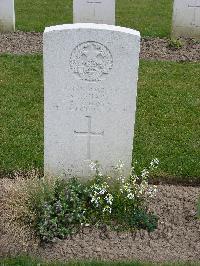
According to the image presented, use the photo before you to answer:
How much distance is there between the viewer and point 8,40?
10.1 metres

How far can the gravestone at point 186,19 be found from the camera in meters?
10.6

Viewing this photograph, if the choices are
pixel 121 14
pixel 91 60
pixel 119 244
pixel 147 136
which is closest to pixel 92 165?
pixel 119 244

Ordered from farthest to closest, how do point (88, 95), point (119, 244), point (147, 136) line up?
1. point (147, 136)
2. point (88, 95)
3. point (119, 244)

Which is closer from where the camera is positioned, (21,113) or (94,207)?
(94,207)

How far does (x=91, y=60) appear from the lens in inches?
183

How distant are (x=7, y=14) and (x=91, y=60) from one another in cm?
627

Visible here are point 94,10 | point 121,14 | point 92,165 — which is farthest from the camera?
point 121,14

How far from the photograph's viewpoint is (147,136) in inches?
261

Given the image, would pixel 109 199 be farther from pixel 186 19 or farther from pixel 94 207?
pixel 186 19

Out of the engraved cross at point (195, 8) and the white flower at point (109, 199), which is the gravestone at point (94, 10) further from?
the white flower at point (109, 199)

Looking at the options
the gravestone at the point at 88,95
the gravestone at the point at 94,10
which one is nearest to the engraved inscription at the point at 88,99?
the gravestone at the point at 88,95

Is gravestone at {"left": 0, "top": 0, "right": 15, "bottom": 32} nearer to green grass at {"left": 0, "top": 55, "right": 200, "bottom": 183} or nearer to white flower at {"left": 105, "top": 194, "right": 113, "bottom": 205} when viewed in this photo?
green grass at {"left": 0, "top": 55, "right": 200, "bottom": 183}

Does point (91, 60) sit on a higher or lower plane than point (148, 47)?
higher

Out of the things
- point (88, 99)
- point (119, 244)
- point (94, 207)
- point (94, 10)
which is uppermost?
point (94, 10)
